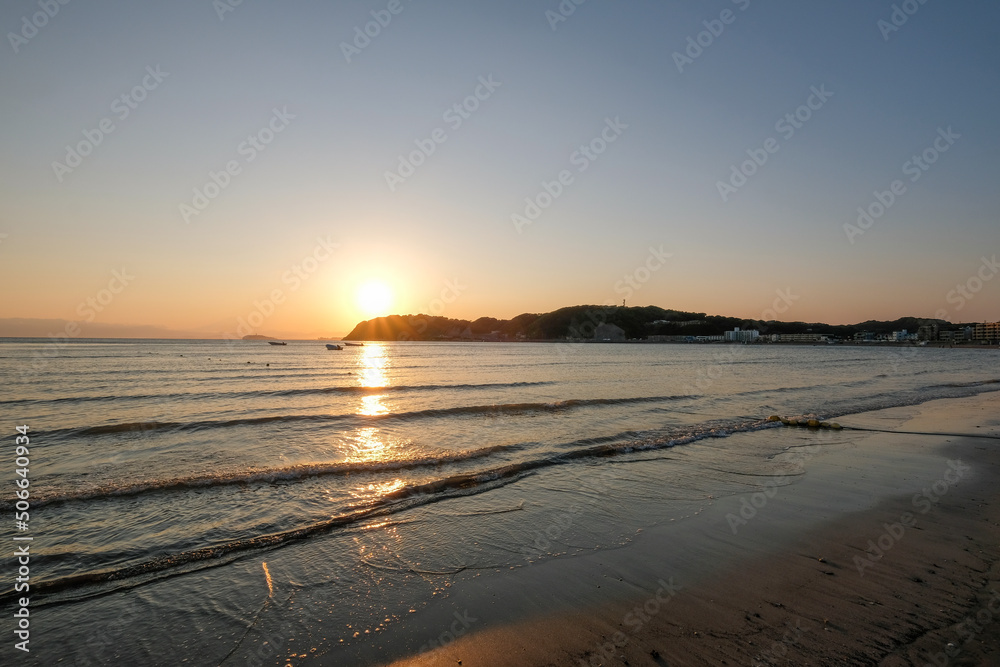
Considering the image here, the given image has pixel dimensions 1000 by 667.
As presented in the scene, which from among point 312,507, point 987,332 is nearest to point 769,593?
point 312,507

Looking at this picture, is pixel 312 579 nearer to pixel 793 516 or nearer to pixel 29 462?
pixel 793 516

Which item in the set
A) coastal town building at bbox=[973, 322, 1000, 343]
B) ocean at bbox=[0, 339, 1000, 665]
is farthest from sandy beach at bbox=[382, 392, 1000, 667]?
coastal town building at bbox=[973, 322, 1000, 343]

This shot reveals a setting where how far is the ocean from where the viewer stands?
4.86 metres

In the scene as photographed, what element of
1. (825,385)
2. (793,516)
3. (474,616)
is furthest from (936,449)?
(825,385)

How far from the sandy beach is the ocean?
48 cm

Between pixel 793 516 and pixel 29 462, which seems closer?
pixel 793 516

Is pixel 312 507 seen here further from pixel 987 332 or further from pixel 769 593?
pixel 987 332

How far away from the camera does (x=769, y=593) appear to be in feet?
17.5

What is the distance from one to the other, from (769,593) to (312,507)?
7.40 meters

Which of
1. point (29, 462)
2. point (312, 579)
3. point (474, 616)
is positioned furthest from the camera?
point (29, 462)

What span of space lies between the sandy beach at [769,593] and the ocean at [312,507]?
1.58 feet

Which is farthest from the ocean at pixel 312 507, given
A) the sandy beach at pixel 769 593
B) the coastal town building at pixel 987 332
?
the coastal town building at pixel 987 332

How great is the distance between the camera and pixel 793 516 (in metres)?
8.03

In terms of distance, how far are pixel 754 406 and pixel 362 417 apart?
18.4m
